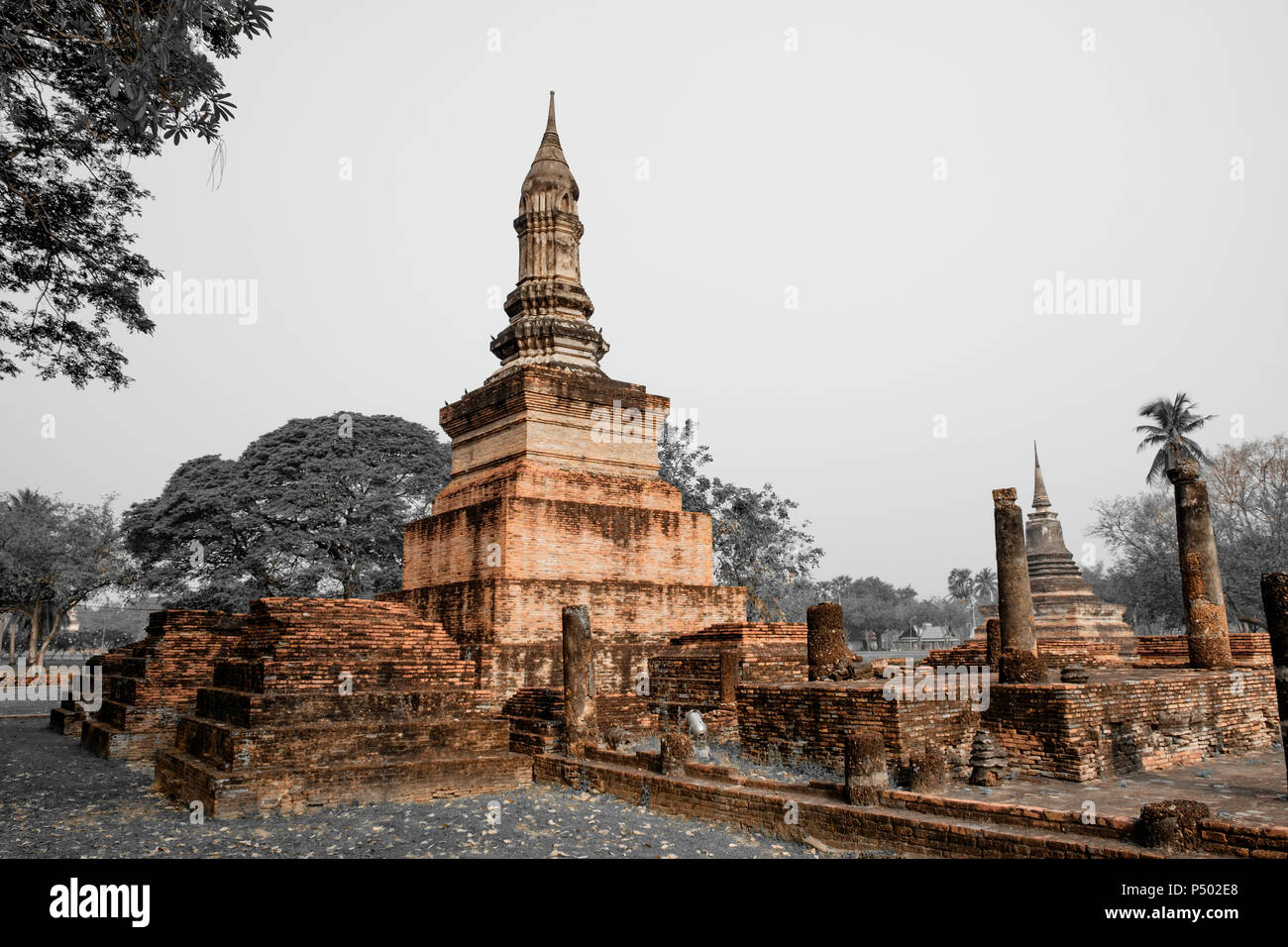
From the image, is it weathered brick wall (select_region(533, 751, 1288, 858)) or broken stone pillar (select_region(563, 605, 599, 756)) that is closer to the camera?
weathered brick wall (select_region(533, 751, 1288, 858))

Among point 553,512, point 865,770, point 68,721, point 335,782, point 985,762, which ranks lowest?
point 68,721

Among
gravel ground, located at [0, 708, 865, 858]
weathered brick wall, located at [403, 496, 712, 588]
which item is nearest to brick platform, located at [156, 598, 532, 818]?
gravel ground, located at [0, 708, 865, 858]

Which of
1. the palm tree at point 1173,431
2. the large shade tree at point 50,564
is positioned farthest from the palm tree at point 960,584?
the large shade tree at point 50,564

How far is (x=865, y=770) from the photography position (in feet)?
25.9

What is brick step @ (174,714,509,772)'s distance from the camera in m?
9.23

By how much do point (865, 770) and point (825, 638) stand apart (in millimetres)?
4189

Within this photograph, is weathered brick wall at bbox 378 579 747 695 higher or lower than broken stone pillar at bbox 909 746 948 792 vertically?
higher

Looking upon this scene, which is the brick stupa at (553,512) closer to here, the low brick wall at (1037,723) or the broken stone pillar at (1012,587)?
the low brick wall at (1037,723)

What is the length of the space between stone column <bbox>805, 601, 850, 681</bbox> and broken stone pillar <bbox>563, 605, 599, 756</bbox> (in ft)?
10.3

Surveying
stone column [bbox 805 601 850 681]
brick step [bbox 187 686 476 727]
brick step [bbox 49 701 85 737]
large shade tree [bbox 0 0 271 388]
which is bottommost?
brick step [bbox 49 701 85 737]

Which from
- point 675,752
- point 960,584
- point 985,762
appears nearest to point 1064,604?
point 985,762

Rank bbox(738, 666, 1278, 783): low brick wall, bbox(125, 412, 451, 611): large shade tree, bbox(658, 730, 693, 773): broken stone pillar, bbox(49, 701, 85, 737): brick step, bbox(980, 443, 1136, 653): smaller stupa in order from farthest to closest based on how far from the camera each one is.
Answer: bbox(125, 412, 451, 611): large shade tree, bbox(980, 443, 1136, 653): smaller stupa, bbox(49, 701, 85, 737): brick step, bbox(658, 730, 693, 773): broken stone pillar, bbox(738, 666, 1278, 783): low brick wall

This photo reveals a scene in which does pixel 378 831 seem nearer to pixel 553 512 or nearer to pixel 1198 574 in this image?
pixel 553 512

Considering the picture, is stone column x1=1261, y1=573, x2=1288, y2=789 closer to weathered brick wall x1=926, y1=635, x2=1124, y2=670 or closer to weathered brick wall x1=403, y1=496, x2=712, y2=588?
weathered brick wall x1=926, y1=635, x2=1124, y2=670
